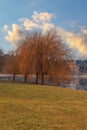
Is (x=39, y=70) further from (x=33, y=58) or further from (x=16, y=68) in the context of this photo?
(x=16, y=68)

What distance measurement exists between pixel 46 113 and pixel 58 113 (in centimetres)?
53

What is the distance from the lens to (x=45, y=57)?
44688 mm

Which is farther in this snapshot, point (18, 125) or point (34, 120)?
point (34, 120)

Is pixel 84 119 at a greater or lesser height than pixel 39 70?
lesser

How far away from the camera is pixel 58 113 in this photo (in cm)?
1297

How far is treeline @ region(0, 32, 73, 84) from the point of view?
4412 centimetres

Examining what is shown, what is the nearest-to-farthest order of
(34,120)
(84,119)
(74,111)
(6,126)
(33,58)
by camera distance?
1. (6,126)
2. (34,120)
3. (84,119)
4. (74,111)
5. (33,58)

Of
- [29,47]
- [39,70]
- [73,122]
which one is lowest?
[73,122]

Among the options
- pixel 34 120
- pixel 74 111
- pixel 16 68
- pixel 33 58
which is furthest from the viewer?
pixel 16 68

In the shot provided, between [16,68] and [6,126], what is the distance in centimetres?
4136

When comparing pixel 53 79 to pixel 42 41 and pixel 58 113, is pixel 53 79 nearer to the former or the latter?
pixel 42 41

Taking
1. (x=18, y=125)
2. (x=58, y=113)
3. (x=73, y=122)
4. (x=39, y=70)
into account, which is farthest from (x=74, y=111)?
(x=39, y=70)

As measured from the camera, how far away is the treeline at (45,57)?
1737 inches

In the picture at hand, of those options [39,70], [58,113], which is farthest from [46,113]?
[39,70]
